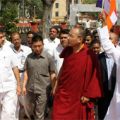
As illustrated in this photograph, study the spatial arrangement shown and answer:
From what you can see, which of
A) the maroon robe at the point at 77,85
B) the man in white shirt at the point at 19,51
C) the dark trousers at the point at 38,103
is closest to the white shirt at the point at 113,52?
the maroon robe at the point at 77,85

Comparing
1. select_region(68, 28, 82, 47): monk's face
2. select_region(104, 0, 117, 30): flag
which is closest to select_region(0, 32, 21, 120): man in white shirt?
select_region(68, 28, 82, 47): monk's face

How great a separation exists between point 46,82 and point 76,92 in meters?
1.78

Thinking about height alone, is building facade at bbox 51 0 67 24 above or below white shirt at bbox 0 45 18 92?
below

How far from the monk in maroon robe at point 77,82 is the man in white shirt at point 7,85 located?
1098 mm

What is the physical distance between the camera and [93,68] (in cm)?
636

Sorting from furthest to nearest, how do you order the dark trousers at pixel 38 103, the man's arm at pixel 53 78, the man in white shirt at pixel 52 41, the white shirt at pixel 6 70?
the man in white shirt at pixel 52 41, the dark trousers at pixel 38 103, the man's arm at pixel 53 78, the white shirt at pixel 6 70

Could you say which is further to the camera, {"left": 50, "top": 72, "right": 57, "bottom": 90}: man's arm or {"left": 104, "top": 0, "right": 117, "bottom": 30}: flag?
{"left": 50, "top": 72, "right": 57, "bottom": 90}: man's arm

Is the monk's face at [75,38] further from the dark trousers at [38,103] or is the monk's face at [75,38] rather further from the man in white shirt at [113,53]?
the dark trousers at [38,103]

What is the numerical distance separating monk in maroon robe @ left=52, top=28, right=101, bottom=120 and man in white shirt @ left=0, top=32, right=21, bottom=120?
1098mm

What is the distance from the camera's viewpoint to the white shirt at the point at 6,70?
7.42 metres

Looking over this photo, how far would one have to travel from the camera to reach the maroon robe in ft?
20.8

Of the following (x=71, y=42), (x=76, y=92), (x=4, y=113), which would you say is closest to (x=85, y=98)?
(x=76, y=92)

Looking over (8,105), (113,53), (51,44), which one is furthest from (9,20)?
(113,53)

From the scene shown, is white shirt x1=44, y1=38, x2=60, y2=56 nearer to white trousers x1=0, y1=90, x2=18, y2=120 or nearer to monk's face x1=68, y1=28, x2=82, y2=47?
white trousers x1=0, y1=90, x2=18, y2=120
